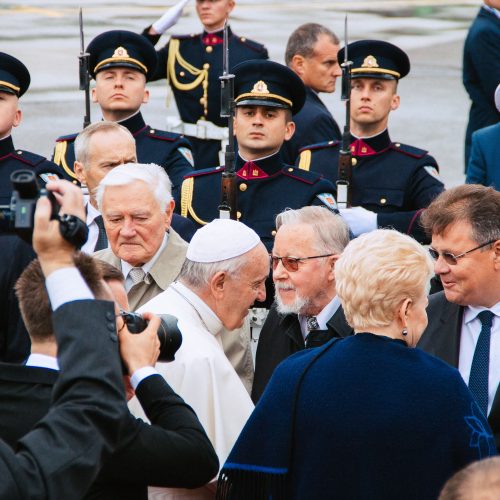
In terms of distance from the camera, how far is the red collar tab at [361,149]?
21.8 feet

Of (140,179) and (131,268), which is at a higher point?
(140,179)

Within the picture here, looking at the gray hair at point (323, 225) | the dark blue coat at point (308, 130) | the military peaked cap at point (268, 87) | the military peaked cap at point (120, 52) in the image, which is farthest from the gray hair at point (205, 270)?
the dark blue coat at point (308, 130)

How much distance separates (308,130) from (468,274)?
3.41m

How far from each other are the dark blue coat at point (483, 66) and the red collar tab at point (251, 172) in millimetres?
2805

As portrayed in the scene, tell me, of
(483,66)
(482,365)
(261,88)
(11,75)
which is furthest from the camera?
(483,66)

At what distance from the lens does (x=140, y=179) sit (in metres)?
5.23

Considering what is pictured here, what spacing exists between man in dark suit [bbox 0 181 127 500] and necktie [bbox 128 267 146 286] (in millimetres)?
2209

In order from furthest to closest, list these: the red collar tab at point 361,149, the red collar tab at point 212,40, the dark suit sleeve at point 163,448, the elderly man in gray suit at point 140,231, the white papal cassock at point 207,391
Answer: the red collar tab at point 212,40
the red collar tab at point 361,149
the elderly man in gray suit at point 140,231
the white papal cassock at point 207,391
the dark suit sleeve at point 163,448

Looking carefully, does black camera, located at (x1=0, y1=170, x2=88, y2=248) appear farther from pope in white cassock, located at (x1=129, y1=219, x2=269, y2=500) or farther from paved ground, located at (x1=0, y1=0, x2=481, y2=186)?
paved ground, located at (x1=0, y1=0, x2=481, y2=186)

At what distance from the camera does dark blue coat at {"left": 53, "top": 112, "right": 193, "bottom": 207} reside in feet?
22.8

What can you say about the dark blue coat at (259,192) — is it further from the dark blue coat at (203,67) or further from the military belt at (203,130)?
the dark blue coat at (203,67)

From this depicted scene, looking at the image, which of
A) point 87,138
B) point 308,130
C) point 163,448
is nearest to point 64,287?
point 163,448

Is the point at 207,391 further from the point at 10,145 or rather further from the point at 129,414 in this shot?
the point at 10,145

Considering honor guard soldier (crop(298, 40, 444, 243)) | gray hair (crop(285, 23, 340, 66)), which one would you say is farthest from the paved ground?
honor guard soldier (crop(298, 40, 444, 243))
